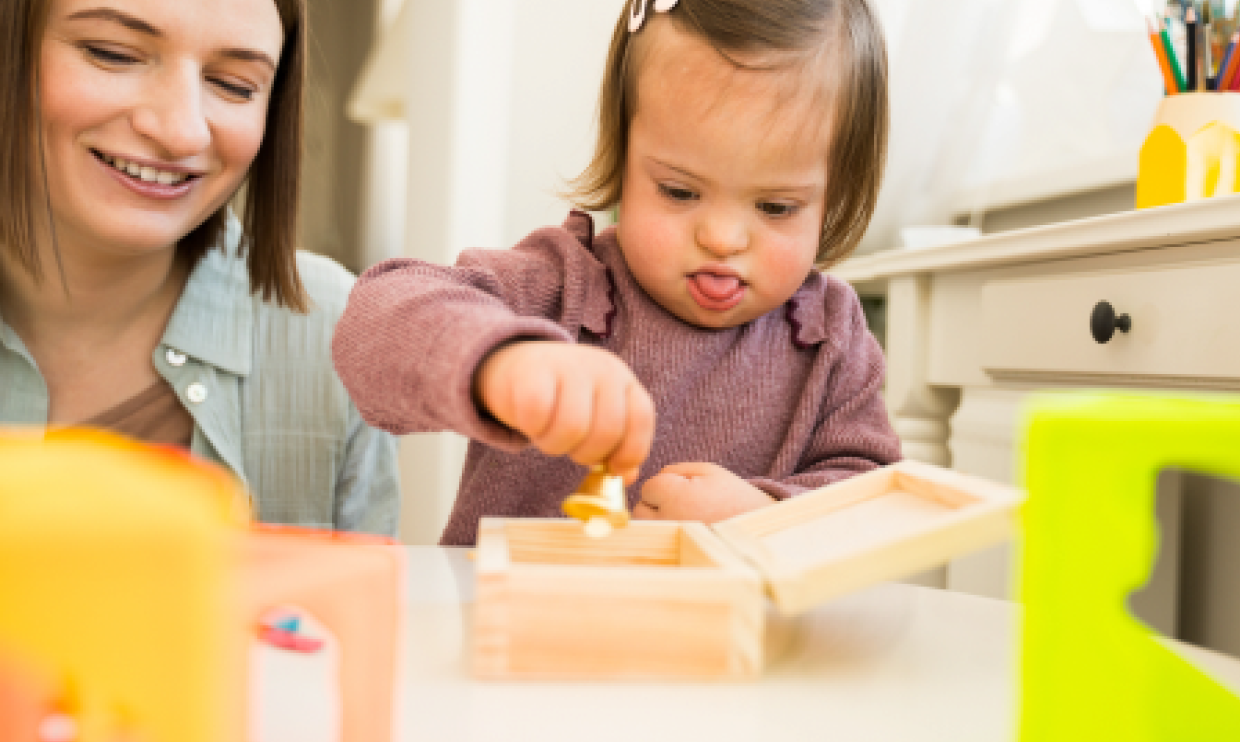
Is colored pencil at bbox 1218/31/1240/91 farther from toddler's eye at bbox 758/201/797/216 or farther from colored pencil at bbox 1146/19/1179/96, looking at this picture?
toddler's eye at bbox 758/201/797/216

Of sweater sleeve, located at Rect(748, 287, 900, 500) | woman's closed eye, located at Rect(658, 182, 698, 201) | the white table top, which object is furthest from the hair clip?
the white table top

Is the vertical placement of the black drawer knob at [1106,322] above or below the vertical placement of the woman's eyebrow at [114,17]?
below

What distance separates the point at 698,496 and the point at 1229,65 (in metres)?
0.76

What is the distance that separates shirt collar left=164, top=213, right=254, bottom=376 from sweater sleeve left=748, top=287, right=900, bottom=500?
70 centimetres

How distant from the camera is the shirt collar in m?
1.19

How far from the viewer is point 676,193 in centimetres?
85

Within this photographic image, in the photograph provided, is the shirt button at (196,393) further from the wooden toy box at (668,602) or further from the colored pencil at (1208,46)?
the colored pencil at (1208,46)

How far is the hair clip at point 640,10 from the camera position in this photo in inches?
34.7

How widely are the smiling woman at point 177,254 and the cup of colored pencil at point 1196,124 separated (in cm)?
93

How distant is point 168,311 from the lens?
1.22 m

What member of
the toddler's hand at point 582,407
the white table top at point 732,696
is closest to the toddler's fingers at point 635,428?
the toddler's hand at point 582,407

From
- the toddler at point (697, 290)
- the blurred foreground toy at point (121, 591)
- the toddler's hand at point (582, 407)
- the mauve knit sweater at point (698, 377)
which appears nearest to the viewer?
the blurred foreground toy at point (121, 591)

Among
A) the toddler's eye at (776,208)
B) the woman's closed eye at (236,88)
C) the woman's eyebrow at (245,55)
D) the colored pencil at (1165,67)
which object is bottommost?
the toddler's eye at (776,208)

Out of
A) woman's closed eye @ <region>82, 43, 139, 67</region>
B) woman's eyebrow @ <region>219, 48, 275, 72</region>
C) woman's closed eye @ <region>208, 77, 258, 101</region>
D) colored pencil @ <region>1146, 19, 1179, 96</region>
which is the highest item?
colored pencil @ <region>1146, 19, 1179, 96</region>
